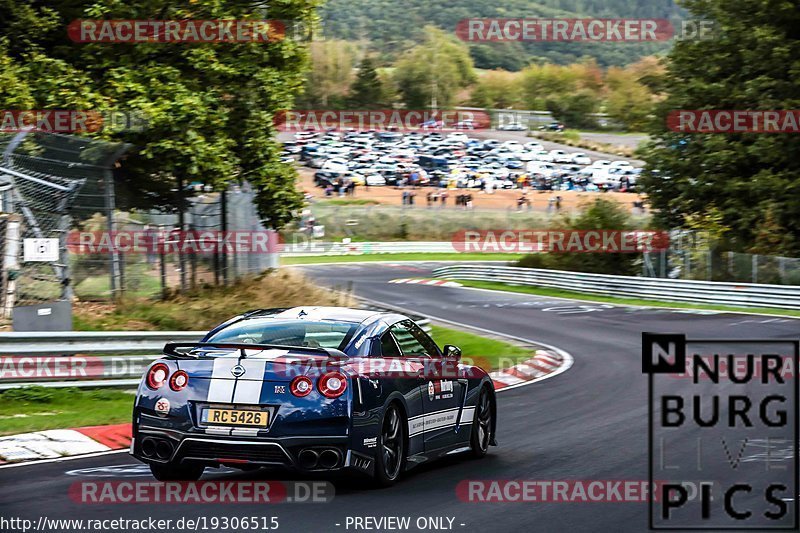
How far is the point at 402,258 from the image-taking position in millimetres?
63719

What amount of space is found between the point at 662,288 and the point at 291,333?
91.3 feet

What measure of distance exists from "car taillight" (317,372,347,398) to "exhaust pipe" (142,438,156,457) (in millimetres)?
1203

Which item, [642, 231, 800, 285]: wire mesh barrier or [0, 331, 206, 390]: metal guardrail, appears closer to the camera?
[0, 331, 206, 390]: metal guardrail

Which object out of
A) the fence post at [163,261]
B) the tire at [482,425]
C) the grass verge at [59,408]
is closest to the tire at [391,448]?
the tire at [482,425]

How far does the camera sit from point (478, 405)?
10.4 m

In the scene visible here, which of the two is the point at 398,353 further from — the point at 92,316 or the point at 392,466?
the point at 92,316

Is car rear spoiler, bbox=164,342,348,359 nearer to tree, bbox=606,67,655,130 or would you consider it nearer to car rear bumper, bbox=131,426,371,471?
car rear bumper, bbox=131,426,371,471

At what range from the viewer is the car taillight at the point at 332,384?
7863 mm

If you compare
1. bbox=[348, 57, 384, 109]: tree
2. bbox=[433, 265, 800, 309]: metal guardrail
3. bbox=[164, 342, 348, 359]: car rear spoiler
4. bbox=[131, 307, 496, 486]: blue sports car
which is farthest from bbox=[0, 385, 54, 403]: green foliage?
bbox=[348, 57, 384, 109]: tree

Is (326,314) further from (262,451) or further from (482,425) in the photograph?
(482,425)

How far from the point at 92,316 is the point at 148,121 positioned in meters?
4.10

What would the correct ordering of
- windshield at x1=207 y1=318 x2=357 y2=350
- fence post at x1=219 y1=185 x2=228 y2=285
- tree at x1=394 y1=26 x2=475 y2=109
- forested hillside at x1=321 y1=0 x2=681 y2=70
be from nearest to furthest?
windshield at x1=207 y1=318 x2=357 y2=350
fence post at x1=219 y1=185 x2=228 y2=285
tree at x1=394 y1=26 x2=475 y2=109
forested hillside at x1=321 y1=0 x2=681 y2=70

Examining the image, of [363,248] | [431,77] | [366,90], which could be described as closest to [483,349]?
[363,248]

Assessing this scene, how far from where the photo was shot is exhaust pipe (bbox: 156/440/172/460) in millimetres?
7915
